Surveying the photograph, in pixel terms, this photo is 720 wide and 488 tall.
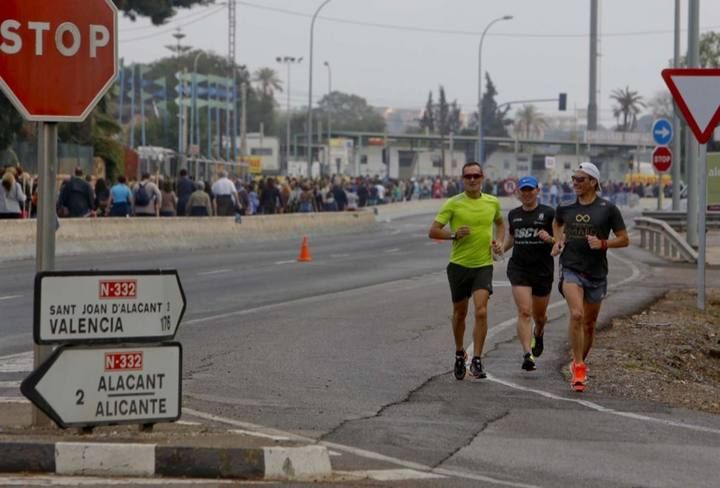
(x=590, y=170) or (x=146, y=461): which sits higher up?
(x=590, y=170)

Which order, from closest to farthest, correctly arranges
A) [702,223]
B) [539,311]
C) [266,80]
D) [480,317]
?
1. [480,317]
2. [539,311]
3. [702,223]
4. [266,80]

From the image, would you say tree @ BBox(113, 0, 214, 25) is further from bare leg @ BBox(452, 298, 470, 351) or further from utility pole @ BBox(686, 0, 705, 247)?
bare leg @ BBox(452, 298, 470, 351)

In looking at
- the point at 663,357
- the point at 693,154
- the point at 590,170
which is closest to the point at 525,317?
the point at 590,170

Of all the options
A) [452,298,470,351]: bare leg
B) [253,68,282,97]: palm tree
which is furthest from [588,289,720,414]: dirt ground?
[253,68,282,97]: palm tree

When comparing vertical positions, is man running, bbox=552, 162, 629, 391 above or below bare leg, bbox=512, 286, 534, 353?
above

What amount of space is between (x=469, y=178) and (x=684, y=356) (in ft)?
13.1

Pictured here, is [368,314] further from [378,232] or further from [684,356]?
[378,232]

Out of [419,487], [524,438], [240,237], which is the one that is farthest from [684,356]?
[240,237]

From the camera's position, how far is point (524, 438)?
9.86 meters

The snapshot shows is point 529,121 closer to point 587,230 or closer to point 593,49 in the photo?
point 593,49

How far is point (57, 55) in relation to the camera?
28.3 feet

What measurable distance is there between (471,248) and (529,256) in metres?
0.77

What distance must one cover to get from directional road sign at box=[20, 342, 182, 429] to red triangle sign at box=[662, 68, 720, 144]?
32.2 ft

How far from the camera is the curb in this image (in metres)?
8.00
